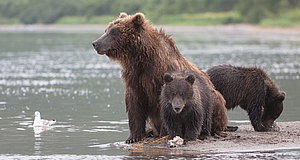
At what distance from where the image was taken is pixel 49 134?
41.1ft

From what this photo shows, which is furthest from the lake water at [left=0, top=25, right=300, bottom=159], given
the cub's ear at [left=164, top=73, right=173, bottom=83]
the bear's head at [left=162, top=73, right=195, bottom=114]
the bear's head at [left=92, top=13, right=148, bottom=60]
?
the bear's head at [left=92, top=13, right=148, bottom=60]

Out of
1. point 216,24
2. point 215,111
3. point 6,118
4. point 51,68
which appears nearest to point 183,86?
point 215,111

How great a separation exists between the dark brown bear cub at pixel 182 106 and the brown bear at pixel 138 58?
1.14ft

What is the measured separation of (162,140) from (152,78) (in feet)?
2.71

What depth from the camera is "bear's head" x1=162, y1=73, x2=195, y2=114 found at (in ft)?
33.3

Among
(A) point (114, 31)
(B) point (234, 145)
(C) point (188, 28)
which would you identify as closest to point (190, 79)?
(B) point (234, 145)

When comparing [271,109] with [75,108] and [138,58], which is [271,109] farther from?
[75,108]

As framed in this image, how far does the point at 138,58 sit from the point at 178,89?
86cm

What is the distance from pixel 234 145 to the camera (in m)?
10.5

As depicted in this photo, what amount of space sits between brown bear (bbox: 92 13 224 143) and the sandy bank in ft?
1.91

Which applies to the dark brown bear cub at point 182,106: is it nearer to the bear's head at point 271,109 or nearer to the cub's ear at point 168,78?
the cub's ear at point 168,78

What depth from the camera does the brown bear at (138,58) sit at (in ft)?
35.3

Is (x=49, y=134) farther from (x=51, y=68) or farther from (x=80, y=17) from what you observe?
(x=80, y=17)

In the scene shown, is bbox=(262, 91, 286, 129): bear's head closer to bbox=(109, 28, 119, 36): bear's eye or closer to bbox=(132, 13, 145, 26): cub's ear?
bbox=(132, 13, 145, 26): cub's ear
